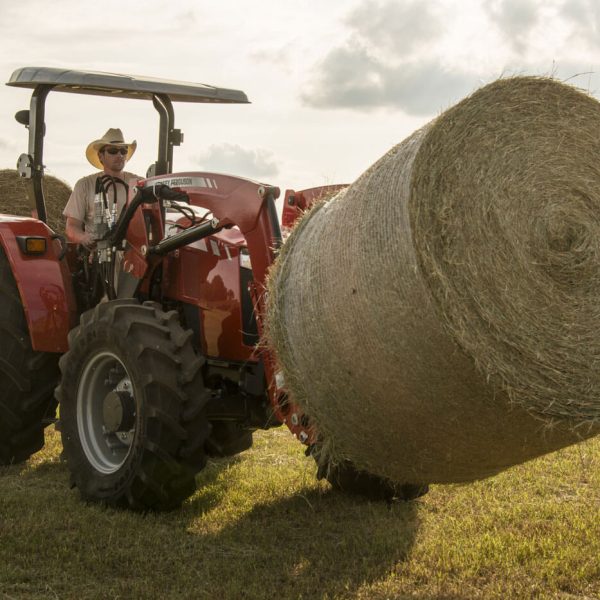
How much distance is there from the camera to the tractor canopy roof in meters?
6.47

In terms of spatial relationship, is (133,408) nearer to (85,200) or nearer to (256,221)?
(256,221)

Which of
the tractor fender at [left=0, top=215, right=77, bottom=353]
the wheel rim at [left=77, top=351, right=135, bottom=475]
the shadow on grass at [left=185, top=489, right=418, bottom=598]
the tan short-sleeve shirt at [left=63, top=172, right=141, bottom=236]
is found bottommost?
the shadow on grass at [left=185, top=489, right=418, bottom=598]

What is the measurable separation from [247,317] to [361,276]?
159cm

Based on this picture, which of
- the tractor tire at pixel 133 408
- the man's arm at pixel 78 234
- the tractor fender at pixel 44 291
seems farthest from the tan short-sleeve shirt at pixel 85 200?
the tractor tire at pixel 133 408

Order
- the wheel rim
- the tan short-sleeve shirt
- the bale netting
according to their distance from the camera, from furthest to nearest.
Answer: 1. the tan short-sleeve shirt
2. the wheel rim
3. the bale netting

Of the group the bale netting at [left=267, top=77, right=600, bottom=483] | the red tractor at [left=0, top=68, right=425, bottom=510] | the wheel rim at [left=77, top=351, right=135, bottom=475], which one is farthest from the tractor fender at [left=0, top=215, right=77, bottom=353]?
the bale netting at [left=267, top=77, right=600, bottom=483]

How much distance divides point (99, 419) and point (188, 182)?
1.29 metres

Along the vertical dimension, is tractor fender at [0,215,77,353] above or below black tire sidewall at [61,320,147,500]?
above

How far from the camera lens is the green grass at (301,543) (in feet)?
14.8

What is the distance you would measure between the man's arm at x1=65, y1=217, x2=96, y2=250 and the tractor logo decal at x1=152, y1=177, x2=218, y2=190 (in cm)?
88

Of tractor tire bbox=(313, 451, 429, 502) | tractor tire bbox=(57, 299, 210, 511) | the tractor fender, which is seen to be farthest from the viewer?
the tractor fender

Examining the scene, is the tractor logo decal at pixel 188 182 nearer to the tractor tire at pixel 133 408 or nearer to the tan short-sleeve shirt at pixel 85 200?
the tractor tire at pixel 133 408

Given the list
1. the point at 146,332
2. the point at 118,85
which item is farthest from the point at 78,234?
the point at 146,332

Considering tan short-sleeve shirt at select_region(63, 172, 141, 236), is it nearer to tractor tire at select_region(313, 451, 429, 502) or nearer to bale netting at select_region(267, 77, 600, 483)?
tractor tire at select_region(313, 451, 429, 502)
